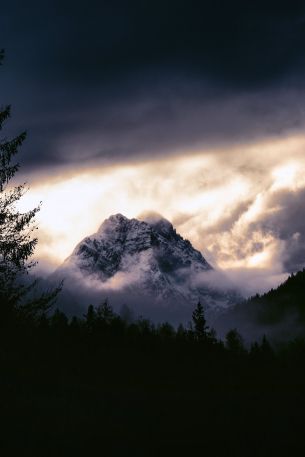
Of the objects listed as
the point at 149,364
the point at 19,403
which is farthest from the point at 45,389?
the point at 149,364

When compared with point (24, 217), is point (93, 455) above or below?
below

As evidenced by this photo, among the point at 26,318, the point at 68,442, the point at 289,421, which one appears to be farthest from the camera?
the point at 289,421

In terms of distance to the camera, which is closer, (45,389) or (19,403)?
(19,403)

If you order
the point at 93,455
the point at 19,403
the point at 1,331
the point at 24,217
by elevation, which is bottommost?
the point at 93,455

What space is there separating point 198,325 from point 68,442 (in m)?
54.2

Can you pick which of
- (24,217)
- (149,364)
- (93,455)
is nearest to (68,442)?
(93,455)

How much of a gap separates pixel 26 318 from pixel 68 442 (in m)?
3.95

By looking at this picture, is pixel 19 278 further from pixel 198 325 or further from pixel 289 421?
pixel 198 325

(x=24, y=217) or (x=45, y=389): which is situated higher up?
(x=24, y=217)

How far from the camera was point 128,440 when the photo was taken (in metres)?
14.2

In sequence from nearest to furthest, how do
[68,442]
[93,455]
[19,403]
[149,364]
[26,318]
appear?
[93,455]
[68,442]
[26,318]
[19,403]
[149,364]

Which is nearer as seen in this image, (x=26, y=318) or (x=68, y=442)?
(x=68, y=442)

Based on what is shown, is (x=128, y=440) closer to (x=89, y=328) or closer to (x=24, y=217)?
(x=24, y=217)

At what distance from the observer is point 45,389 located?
80.5ft
